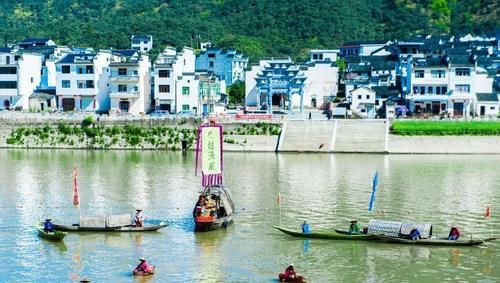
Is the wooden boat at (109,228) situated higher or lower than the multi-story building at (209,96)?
lower

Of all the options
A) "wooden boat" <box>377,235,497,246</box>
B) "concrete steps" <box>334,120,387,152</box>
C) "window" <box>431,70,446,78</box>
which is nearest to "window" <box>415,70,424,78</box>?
"window" <box>431,70,446,78</box>

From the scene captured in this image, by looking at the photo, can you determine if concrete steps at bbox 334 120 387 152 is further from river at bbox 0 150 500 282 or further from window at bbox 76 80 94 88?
window at bbox 76 80 94 88

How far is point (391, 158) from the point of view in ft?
201

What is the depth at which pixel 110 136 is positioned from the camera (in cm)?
7031

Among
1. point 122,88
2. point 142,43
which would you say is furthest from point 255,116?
point 142,43

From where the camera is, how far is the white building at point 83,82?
8181cm

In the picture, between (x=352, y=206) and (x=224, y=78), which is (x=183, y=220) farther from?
(x=224, y=78)

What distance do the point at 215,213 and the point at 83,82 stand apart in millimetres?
50801

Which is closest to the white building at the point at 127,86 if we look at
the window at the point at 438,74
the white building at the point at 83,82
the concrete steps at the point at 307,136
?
the white building at the point at 83,82

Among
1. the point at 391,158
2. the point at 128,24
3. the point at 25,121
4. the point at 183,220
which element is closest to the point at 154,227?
the point at 183,220

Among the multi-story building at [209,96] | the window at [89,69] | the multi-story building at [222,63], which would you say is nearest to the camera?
the window at [89,69]

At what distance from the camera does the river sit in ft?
91.9

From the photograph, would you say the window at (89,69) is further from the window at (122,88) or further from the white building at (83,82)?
the window at (122,88)

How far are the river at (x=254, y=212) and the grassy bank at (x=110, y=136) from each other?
5.39 meters
